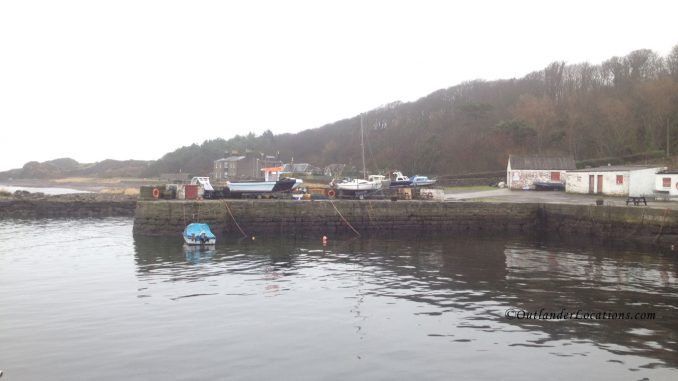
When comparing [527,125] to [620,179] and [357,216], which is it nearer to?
[620,179]

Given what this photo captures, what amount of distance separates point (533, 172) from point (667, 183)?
15503 millimetres

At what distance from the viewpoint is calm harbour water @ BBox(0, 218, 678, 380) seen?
1095 centimetres

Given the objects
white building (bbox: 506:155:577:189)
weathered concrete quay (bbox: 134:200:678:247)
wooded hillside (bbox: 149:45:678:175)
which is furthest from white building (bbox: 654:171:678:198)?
wooded hillside (bbox: 149:45:678:175)

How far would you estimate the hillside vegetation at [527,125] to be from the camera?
220 feet

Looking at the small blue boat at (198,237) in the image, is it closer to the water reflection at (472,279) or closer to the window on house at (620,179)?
the water reflection at (472,279)

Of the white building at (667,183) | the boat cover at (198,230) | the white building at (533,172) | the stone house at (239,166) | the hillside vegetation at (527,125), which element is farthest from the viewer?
the stone house at (239,166)

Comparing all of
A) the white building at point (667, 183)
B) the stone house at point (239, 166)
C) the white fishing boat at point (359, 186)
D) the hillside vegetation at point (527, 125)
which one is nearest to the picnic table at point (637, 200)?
the white building at point (667, 183)

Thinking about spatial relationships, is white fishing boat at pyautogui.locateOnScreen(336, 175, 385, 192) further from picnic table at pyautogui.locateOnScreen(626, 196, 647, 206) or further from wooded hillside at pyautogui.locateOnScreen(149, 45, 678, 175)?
wooded hillside at pyautogui.locateOnScreen(149, 45, 678, 175)

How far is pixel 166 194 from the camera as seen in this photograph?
36.6 meters

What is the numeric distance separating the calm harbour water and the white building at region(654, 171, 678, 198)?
13.4 meters

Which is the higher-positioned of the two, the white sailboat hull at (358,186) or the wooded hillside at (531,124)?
the wooded hillside at (531,124)

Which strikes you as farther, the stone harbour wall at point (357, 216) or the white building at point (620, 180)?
the white building at point (620, 180)

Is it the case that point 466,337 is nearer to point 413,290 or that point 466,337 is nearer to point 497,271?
point 413,290

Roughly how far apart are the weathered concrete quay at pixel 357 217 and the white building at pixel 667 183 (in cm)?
831
